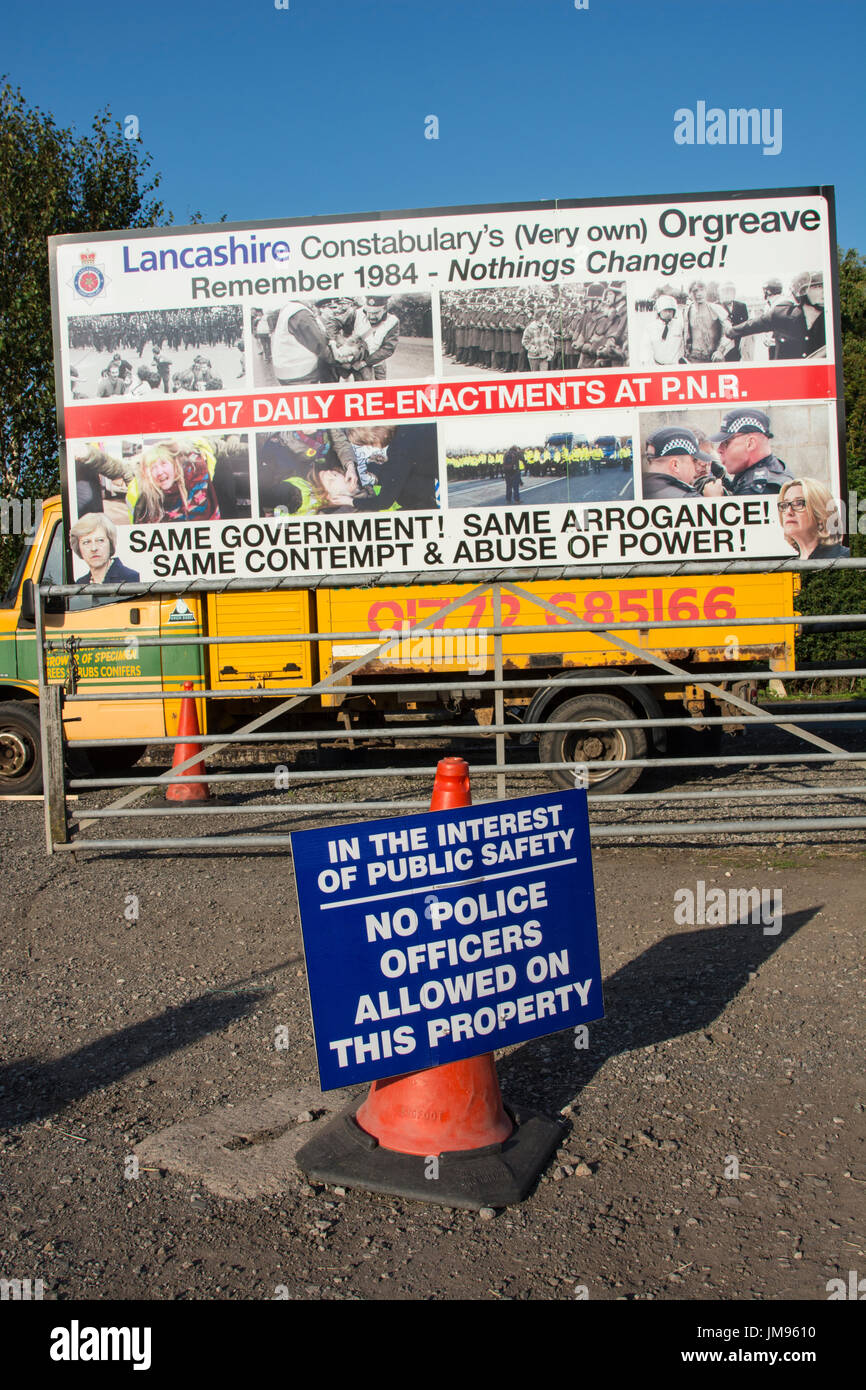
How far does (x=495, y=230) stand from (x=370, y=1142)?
6.76m

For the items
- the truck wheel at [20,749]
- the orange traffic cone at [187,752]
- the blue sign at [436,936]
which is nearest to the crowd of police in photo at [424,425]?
the orange traffic cone at [187,752]

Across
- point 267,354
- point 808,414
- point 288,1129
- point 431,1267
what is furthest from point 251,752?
point 431,1267

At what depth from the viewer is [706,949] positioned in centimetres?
525

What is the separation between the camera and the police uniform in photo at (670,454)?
8062mm

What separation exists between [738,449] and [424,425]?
2368mm

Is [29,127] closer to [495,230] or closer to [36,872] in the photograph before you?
[495,230]

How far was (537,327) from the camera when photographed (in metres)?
8.12

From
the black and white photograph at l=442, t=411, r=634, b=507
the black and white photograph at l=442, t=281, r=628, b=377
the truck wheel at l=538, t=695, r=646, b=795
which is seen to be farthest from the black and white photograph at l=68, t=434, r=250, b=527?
the truck wheel at l=538, t=695, r=646, b=795

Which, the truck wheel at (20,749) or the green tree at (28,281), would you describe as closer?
the truck wheel at (20,749)

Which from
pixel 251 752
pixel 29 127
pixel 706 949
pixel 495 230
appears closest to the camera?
pixel 706 949

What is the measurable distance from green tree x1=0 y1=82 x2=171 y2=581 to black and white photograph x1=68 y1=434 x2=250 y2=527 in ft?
31.6

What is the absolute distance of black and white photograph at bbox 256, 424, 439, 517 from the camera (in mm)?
8203

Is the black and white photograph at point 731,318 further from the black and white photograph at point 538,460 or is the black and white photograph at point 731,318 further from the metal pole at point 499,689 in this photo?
the metal pole at point 499,689

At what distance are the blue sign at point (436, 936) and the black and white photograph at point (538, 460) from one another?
4.88 m
